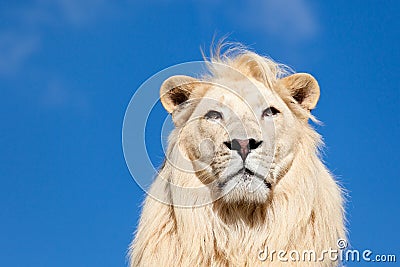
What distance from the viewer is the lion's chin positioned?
8.89 meters

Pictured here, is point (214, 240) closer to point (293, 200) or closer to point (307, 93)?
point (293, 200)

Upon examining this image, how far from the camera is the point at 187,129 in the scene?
952 cm

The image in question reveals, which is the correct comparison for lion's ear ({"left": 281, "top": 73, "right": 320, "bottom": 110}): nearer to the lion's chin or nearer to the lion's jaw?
the lion's jaw

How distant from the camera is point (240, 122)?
9164 millimetres

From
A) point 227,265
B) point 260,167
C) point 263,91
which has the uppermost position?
point 263,91

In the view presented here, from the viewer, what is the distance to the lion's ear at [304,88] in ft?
32.1

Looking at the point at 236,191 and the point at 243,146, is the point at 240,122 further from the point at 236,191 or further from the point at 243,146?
the point at 236,191

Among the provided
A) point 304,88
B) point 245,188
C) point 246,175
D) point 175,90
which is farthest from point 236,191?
point 304,88

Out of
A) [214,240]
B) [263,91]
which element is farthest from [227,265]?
[263,91]

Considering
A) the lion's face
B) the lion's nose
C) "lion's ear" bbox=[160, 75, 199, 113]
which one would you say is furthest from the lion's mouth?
"lion's ear" bbox=[160, 75, 199, 113]

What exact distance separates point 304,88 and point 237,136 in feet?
4.30

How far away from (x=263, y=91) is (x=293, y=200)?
1206mm

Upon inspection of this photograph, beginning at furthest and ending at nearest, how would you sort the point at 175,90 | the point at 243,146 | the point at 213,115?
1. the point at 175,90
2. the point at 213,115
3. the point at 243,146

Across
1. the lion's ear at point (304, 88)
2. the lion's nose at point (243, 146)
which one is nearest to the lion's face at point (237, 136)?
the lion's nose at point (243, 146)
